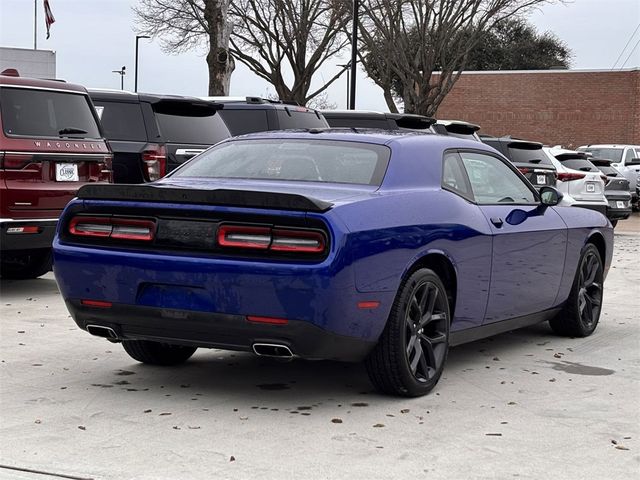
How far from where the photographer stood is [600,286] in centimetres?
911

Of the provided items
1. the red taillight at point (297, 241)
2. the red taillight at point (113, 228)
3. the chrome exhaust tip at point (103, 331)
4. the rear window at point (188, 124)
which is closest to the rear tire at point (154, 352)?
the chrome exhaust tip at point (103, 331)

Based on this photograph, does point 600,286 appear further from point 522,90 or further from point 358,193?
point 522,90

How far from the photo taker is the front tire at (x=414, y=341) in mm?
6168

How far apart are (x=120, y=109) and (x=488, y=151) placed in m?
6.28

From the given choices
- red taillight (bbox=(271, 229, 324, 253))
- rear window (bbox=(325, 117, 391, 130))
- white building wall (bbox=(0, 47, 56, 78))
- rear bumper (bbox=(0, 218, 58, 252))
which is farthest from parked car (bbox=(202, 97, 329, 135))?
white building wall (bbox=(0, 47, 56, 78))

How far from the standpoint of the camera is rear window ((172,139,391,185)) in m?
6.70

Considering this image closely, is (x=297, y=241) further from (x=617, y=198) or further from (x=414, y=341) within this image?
(x=617, y=198)

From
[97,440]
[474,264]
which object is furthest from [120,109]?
[97,440]

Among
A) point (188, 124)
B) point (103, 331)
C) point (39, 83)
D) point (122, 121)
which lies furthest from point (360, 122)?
point (103, 331)

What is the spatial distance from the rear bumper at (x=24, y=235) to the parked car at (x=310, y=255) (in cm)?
333

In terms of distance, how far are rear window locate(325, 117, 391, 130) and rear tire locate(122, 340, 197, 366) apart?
1062cm

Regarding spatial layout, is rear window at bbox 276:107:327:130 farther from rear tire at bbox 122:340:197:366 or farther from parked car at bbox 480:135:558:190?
rear tire at bbox 122:340:197:366

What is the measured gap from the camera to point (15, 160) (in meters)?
10.2

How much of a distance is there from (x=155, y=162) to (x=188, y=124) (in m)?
1.06
